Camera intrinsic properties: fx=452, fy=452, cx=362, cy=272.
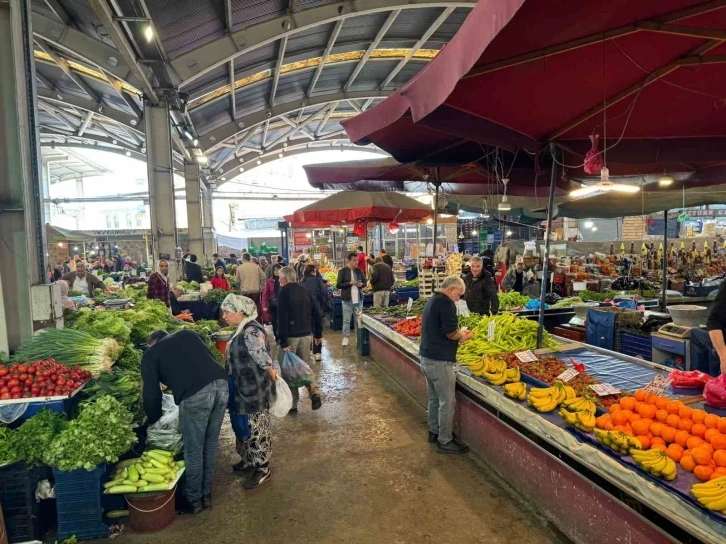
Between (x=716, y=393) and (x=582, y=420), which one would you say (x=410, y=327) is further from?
(x=716, y=393)

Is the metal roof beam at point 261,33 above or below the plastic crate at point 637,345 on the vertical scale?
above

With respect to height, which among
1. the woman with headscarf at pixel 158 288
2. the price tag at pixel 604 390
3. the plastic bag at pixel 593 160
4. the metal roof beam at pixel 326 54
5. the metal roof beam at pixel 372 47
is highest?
the metal roof beam at pixel 372 47

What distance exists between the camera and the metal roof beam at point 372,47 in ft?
43.2

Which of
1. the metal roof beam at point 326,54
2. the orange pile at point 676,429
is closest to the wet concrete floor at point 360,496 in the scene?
the orange pile at point 676,429

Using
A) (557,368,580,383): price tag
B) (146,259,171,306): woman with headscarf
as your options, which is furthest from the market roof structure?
(557,368,580,383): price tag

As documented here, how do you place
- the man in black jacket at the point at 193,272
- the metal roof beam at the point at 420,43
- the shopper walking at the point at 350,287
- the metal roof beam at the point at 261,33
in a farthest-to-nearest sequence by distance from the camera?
1. the metal roof beam at the point at 420,43
2. the man in black jacket at the point at 193,272
3. the metal roof beam at the point at 261,33
4. the shopper walking at the point at 350,287

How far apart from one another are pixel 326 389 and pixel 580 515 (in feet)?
13.6

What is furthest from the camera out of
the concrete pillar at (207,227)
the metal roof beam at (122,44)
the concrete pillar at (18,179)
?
the concrete pillar at (207,227)

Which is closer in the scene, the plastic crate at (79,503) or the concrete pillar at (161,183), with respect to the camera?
the plastic crate at (79,503)

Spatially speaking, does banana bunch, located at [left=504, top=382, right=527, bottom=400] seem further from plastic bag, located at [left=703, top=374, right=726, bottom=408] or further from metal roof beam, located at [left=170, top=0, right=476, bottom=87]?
metal roof beam, located at [left=170, top=0, right=476, bottom=87]

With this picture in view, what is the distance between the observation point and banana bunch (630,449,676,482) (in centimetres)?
245

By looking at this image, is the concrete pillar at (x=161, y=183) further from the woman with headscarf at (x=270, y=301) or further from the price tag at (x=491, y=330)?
the price tag at (x=491, y=330)

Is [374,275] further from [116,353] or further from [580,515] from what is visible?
[580,515]

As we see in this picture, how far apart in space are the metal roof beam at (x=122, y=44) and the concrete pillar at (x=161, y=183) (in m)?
0.50
